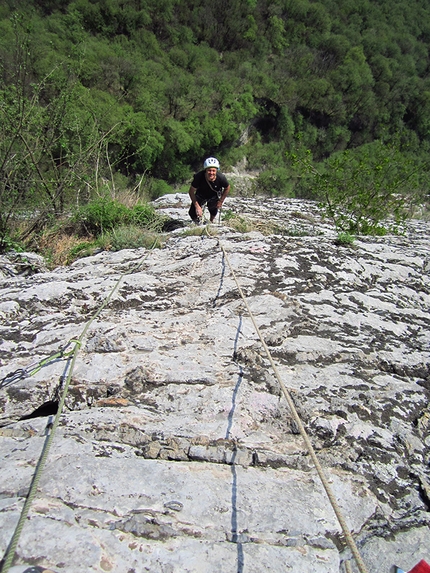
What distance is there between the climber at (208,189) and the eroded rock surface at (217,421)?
232 centimetres

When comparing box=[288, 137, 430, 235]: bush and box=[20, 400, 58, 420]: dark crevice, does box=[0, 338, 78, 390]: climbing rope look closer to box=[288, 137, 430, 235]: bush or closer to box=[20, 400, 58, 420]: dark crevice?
box=[20, 400, 58, 420]: dark crevice

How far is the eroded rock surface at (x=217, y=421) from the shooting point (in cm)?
103

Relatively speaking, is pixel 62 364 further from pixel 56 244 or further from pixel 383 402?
pixel 56 244

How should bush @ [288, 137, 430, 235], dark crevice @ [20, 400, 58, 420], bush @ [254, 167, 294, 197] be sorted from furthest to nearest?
bush @ [254, 167, 294, 197], bush @ [288, 137, 430, 235], dark crevice @ [20, 400, 58, 420]

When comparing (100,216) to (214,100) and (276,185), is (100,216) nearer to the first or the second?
(276,185)

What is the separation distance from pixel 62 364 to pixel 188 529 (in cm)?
112

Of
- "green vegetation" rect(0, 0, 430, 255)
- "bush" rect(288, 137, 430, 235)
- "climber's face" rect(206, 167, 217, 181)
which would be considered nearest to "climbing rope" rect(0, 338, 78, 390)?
"green vegetation" rect(0, 0, 430, 255)

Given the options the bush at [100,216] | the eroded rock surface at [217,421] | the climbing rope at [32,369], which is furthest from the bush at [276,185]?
the climbing rope at [32,369]

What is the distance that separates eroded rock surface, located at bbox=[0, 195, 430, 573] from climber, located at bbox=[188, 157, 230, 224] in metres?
2.32

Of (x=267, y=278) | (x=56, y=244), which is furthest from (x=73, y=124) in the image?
(x=267, y=278)

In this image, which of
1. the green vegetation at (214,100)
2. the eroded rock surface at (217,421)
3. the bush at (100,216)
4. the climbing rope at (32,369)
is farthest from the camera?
the bush at (100,216)

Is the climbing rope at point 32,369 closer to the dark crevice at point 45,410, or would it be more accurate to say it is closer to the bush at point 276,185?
the dark crevice at point 45,410

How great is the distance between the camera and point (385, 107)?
40938 mm

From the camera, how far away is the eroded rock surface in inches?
40.6
